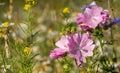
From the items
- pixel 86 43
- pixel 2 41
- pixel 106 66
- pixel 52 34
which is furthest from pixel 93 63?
pixel 52 34

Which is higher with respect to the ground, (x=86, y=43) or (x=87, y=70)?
(x=86, y=43)

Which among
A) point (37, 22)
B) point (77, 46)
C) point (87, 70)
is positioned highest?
point (77, 46)

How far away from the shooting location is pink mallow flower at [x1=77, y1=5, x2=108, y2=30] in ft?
→ 5.35

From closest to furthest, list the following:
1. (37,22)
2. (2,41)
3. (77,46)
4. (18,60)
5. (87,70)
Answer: (77,46) → (87,70) → (18,60) → (2,41) → (37,22)

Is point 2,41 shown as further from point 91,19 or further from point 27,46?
point 91,19

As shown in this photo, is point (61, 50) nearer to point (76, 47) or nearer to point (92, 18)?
point (76, 47)

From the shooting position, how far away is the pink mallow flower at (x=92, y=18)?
1631 mm

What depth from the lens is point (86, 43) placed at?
62.2 inches

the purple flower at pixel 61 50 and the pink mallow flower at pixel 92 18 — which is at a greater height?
the pink mallow flower at pixel 92 18

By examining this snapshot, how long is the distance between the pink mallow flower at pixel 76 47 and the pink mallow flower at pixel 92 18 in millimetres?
69

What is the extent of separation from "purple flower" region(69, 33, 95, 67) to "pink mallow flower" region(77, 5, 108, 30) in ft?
0.22

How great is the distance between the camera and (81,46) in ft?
5.16

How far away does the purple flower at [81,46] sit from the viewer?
1.55m

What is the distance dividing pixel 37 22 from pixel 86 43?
11.7 feet
